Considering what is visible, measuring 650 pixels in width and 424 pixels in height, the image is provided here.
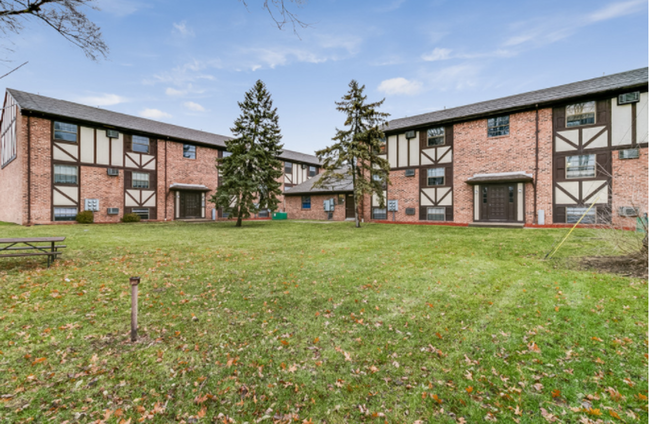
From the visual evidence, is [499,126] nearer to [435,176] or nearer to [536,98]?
[536,98]

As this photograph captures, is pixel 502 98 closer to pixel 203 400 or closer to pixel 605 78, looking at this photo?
pixel 605 78

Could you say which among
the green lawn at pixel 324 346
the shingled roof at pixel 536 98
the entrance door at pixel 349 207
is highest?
the shingled roof at pixel 536 98

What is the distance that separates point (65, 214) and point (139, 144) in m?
6.99

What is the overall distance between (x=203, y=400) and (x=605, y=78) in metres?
22.9

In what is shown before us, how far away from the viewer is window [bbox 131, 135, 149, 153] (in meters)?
20.8

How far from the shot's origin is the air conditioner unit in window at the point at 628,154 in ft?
42.6

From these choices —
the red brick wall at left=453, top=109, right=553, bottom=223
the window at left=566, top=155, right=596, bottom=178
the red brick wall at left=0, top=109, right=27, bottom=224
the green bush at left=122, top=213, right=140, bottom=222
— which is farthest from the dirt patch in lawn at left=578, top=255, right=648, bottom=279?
the red brick wall at left=0, top=109, right=27, bottom=224

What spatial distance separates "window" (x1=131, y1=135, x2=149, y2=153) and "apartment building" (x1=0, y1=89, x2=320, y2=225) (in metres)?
0.07

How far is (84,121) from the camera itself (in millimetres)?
18219

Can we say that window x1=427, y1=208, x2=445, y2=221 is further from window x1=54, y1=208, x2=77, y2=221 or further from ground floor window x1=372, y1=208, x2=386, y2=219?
window x1=54, y1=208, x2=77, y2=221

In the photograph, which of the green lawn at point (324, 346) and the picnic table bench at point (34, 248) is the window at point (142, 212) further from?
the green lawn at point (324, 346)

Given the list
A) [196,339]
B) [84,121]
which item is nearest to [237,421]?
[196,339]

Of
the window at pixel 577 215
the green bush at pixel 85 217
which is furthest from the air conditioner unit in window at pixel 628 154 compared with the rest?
the green bush at pixel 85 217

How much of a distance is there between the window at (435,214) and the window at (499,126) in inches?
221
